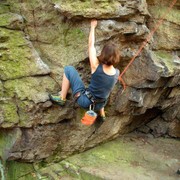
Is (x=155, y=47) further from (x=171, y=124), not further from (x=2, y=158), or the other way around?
(x=2, y=158)

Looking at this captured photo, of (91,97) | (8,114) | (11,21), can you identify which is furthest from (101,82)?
(11,21)

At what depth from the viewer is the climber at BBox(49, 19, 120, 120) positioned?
4.97 metres

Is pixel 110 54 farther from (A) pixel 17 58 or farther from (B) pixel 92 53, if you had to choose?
(A) pixel 17 58

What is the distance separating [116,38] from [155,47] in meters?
1.20

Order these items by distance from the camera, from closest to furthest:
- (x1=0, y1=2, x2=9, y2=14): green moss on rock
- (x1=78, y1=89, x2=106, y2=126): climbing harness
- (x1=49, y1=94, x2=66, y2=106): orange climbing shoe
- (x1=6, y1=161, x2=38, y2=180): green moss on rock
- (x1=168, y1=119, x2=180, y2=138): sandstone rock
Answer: (x1=78, y1=89, x2=106, y2=126): climbing harness < (x1=49, y1=94, x2=66, y2=106): orange climbing shoe < (x1=0, y1=2, x2=9, y2=14): green moss on rock < (x1=6, y1=161, x2=38, y2=180): green moss on rock < (x1=168, y1=119, x2=180, y2=138): sandstone rock

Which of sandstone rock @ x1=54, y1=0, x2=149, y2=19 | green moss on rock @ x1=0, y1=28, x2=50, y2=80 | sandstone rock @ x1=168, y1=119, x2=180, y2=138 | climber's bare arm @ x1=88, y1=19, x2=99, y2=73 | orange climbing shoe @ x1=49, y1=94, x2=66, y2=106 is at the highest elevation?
sandstone rock @ x1=54, y1=0, x2=149, y2=19

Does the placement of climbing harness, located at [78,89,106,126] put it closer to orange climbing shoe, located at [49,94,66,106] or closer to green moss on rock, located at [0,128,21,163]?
orange climbing shoe, located at [49,94,66,106]

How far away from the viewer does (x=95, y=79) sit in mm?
5227

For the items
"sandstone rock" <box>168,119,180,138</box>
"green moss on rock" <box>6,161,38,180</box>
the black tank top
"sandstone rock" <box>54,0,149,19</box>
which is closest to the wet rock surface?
"green moss on rock" <box>6,161,38,180</box>

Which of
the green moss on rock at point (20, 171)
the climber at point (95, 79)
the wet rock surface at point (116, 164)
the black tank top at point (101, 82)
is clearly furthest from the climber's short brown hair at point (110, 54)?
the green moss on rock at point (20, 171)

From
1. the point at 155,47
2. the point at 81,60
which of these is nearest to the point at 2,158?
the point at 81,60

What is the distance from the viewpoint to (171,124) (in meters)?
8.91

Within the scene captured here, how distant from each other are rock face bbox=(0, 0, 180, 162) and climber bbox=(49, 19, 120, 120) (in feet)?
1.16

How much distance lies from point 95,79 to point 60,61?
1.26 meters
